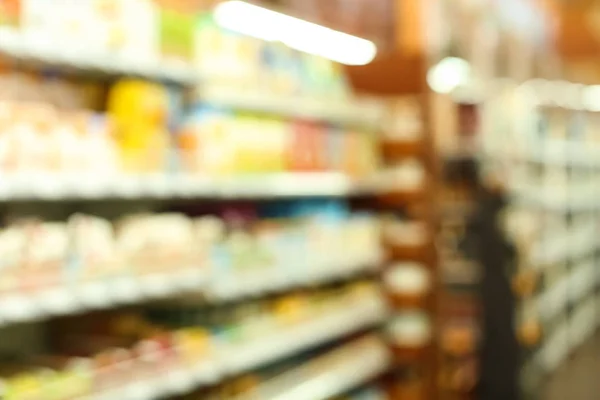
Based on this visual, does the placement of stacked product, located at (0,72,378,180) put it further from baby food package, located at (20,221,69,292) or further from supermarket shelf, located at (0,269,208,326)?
supermarket shelf, located at (0,269,208,326)

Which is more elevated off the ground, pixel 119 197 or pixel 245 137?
pixel 245 137

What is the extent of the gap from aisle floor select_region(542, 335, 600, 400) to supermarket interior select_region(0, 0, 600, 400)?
1.5 inches

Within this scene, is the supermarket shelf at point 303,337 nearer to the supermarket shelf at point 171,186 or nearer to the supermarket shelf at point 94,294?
the supermarket shelf at point 94,294

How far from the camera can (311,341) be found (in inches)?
134

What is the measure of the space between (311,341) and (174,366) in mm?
989

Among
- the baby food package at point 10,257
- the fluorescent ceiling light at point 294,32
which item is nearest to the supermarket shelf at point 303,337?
the baby food package at point 10,257

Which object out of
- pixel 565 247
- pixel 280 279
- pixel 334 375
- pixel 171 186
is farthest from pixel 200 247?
pixel 565 247

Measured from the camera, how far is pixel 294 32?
3770 mm

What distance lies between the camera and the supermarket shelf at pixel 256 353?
238cm

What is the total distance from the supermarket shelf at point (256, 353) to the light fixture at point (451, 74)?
4.99 feet

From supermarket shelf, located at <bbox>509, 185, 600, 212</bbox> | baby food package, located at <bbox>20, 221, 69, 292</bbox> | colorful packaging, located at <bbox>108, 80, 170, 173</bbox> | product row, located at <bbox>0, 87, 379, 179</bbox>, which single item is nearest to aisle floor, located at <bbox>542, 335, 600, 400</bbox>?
supermarket shelf, located at <bbox>509, 185, 600, 212</bbox>

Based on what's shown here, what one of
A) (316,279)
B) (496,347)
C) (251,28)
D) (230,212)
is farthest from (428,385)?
(251,28)

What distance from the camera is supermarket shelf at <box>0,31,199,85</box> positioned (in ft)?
6.59

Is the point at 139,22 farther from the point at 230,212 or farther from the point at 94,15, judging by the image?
the point at 230,212
